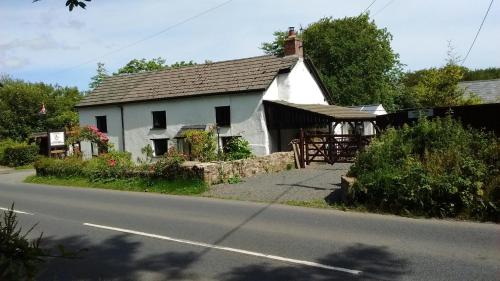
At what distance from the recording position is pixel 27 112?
5066 centimetres

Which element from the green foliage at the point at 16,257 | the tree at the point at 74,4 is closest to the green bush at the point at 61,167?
the tree at the point at 74,4

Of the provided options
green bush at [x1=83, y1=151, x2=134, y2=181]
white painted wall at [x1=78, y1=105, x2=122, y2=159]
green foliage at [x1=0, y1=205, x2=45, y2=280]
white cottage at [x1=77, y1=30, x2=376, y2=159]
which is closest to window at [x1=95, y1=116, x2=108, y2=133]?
white cottage at [x1=77, y1=30, x2=376, y2=159]

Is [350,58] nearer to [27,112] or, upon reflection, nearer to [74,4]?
[27,112]

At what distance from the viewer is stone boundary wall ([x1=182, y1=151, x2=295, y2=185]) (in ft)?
59.0

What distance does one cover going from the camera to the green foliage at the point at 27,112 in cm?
4918

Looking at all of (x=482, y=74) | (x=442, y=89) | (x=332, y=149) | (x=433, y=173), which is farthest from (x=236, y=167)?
(x=482, y=74)

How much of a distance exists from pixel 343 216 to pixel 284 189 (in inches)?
184

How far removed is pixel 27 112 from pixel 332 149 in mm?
38658

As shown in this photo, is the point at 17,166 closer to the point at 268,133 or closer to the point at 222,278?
the point at 268,133

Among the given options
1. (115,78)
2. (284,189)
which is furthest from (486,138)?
(115,78)

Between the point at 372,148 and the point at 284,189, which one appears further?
the point at 284,189

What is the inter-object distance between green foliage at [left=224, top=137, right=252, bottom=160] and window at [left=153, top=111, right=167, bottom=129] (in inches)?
218

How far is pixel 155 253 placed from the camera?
861cm

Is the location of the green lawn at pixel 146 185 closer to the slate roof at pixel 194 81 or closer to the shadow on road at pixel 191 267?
the shadow on road at pixel 191 267
